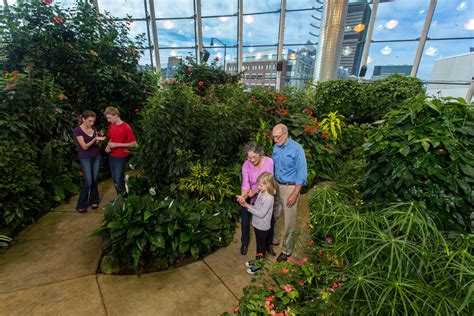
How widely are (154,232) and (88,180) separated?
140cm

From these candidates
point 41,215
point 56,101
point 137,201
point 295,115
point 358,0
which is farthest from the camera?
point 358,0

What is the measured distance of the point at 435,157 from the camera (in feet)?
4.61

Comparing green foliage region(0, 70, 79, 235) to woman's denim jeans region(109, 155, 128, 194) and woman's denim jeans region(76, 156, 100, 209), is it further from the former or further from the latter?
woman's denim jeans region(109, 155, 128, 194)

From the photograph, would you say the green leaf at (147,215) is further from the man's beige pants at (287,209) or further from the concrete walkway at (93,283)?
the man's beige pants at (287,209)

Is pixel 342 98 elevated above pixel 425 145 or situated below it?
above

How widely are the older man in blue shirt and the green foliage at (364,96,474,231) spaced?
1.92 feet

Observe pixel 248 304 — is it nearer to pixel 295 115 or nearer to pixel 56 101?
pixel 295 115

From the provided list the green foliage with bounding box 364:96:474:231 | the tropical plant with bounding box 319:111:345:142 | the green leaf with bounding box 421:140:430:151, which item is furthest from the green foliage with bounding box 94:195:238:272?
the tropical plant with bounding box 319:111:345:142

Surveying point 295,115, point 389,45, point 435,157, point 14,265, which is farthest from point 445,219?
point 389,45

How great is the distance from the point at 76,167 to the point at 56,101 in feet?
3.40

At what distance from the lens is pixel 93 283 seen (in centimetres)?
183

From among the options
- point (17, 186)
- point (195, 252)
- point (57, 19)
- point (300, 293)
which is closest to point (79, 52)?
point (57, 19)

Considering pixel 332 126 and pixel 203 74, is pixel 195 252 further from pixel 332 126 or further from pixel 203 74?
pixel 203 74

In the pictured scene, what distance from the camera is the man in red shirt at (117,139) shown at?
265cm
